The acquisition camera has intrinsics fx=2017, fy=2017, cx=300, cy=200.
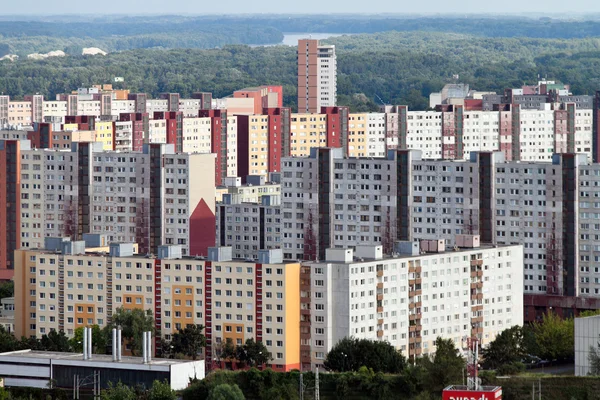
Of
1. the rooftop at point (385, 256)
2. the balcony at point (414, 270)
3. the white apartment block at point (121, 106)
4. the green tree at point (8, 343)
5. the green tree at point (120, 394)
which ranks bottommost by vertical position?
the green tree at point (120, 394)

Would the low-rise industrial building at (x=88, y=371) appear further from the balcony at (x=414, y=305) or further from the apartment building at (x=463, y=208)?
the apartment building at (x=463, y=208)

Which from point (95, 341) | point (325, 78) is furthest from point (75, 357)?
point (325, 78)

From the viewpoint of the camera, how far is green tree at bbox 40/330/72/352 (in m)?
61.2

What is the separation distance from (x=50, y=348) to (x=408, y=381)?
12586mm

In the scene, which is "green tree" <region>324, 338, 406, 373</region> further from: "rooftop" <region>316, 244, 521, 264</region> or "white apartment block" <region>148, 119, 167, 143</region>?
"white apartment block" <region>148, 119, 167, 143</region>

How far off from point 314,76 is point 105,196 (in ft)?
225

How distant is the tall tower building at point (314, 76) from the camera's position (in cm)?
15100

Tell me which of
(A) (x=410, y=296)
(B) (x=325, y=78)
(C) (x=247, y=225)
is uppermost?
(B) (x=325, y=78)

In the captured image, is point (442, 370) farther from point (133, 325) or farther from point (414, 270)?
point (133, 325)

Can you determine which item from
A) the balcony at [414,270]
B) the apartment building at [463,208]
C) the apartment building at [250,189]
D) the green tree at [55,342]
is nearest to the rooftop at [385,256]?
the balcony at [414,270]

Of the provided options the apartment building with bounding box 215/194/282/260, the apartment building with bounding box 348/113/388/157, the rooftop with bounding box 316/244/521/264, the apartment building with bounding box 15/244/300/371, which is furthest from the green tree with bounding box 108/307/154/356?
the apartment building with bounding box 348/113/388/157

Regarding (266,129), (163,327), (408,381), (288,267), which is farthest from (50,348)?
(266,129)

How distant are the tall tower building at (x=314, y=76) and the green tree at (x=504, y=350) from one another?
88.6 metres

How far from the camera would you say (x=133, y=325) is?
60.6 m
